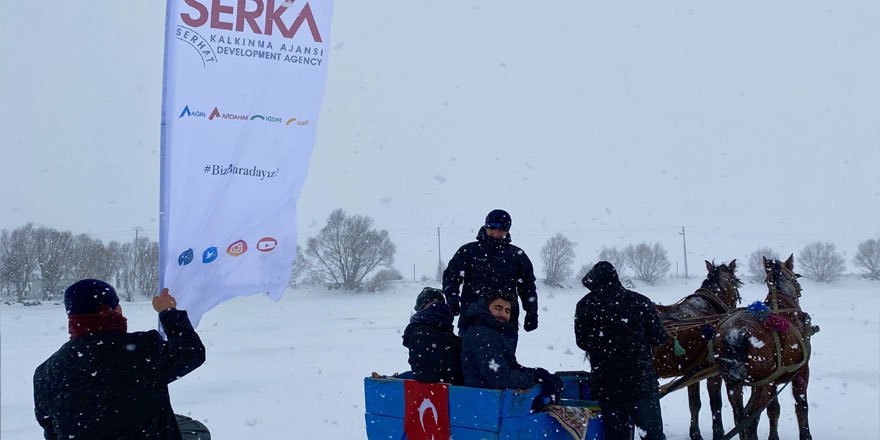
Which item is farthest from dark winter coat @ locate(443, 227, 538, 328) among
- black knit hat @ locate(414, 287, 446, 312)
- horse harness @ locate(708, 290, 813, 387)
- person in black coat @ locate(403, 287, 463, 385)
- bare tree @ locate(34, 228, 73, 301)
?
bare tree @ locate(34, 228, 73, 301)

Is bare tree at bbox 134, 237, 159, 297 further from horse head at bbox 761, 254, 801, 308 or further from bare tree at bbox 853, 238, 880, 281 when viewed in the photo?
bare tree at bbox 853, 238, 880, 281

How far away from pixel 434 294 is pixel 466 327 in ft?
1.20

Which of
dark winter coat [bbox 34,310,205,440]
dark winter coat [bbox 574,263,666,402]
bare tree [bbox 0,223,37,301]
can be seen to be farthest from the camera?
bare tree [bbox 0,223,37,301]

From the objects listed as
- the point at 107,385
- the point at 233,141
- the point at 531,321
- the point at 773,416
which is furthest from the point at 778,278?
the point at 107,385

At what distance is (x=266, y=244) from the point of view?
517cm

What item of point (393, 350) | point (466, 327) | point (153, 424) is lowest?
point (393, 350)

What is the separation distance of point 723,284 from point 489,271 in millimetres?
3544

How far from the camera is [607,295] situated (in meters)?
5.06

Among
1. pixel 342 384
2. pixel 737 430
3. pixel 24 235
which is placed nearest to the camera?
pixel 737 430

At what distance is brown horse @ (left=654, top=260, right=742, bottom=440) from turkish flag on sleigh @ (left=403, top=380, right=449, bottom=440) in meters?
2.73

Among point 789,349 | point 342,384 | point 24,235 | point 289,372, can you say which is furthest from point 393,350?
point 24,235

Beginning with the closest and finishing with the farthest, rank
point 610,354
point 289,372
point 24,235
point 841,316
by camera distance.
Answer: point 610,354 < point 289,372 < point 841,316 < point 24,235

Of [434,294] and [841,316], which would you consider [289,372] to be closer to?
[434,294]

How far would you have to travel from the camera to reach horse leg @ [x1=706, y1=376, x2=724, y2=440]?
7066mm
